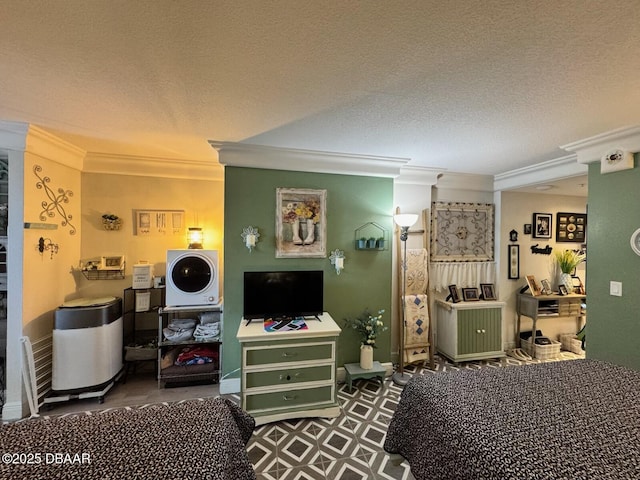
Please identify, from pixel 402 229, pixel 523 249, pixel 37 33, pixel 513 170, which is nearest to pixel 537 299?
pixel 523 249

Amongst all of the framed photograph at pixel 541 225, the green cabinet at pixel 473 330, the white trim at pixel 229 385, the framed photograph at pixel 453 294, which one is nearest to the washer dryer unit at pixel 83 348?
the white trim at pixel 229 385

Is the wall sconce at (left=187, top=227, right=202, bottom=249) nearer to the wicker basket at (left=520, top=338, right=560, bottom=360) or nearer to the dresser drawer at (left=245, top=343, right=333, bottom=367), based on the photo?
the dresser drawer at (left=245, top=343, right=333, bottom=367)

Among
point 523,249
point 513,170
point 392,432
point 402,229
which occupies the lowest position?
point 392,432

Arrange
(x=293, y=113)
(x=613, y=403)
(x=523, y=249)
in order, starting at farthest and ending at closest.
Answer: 1. (x=523, y=249)
2. (x=293, y=113)
3. (x=613, y=403)

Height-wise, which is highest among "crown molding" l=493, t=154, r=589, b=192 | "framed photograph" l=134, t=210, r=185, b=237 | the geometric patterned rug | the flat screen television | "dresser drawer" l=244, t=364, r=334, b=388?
"crown molding" l=493, t=154, r=589, b=192

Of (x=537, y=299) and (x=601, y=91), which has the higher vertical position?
(x=601, y=91)

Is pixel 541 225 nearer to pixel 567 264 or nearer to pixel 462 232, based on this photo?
pixel 567 264

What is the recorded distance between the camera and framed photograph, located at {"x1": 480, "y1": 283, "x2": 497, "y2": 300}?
3.56 m

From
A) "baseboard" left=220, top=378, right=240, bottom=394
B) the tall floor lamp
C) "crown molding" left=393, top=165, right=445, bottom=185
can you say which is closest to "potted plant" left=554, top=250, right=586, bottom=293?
"crown molding" left=393, top=165, right=445, bottom=185

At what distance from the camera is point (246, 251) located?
2697 millimetres

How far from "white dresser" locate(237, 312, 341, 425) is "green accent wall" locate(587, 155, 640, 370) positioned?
228 centimetres

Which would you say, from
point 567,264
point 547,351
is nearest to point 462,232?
point 567,264

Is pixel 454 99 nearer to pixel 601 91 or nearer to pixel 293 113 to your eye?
pixel 601 91

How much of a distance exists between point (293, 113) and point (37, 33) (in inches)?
49.0
